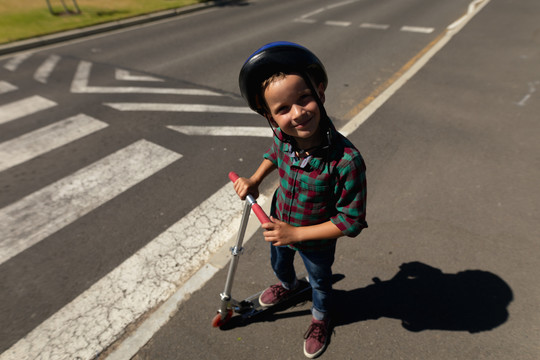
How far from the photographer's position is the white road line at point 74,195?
3824mm

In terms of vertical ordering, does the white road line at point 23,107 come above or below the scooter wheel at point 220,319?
above

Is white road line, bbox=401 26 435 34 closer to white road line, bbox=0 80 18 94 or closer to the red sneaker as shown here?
white road line, bbox=0 80 18 94

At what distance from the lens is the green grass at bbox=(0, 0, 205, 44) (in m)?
10.5

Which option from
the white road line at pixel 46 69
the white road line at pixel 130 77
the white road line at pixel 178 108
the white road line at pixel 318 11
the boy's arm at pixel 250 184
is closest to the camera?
the boy's arm at pixel 250 184

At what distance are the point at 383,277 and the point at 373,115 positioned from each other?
3.50 meters

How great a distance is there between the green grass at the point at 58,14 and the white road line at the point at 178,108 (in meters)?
5.92

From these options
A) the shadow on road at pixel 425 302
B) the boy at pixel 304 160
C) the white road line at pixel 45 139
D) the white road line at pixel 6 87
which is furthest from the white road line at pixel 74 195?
the white road line at pixel 6 87

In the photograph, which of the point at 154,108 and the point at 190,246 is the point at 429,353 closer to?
the point at 190,246

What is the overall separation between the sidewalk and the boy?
78cm

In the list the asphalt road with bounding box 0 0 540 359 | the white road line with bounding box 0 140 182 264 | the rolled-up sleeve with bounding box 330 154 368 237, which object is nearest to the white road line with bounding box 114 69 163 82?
the asphalt road with bounding box 0 0 540 359

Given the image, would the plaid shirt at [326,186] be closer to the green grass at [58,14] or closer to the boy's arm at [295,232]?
the boy's arm at [295,232]

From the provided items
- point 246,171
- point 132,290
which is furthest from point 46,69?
point 132,290

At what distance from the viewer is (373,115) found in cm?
607

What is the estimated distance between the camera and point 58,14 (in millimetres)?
12070
